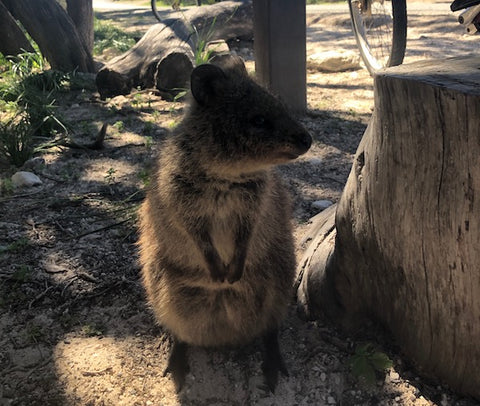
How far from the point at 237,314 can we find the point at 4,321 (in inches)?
48.4

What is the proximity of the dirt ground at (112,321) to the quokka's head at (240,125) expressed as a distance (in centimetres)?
98

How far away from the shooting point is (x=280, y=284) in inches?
92.1

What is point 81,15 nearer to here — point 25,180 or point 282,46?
point 282,46

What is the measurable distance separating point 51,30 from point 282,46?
3382mm

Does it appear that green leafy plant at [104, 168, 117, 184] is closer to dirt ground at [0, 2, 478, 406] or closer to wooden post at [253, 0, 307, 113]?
dirt ground at [0, 2, 478, 406]

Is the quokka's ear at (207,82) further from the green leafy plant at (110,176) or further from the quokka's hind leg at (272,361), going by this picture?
the green leafy plant at (110,176)

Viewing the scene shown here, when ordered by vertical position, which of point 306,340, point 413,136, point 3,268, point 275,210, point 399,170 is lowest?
point 306,340

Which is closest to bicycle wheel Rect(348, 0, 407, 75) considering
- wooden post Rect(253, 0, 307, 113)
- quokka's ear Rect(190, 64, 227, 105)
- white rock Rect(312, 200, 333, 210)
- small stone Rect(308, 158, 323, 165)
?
wooden post Rect(253, 0, 307, 113)

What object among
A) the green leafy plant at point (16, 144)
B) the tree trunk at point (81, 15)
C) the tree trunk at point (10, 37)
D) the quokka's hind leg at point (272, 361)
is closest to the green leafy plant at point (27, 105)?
the green leafy plant at point (16, 144)

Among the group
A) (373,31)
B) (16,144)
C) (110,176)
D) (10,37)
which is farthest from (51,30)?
(373,31)

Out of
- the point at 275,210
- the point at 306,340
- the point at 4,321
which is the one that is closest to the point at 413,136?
the point at 275,210

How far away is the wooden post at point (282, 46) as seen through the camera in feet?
15.7

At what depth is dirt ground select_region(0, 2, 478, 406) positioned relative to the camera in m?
2.16

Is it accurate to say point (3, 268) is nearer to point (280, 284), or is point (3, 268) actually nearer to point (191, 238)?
point (191, 238)
